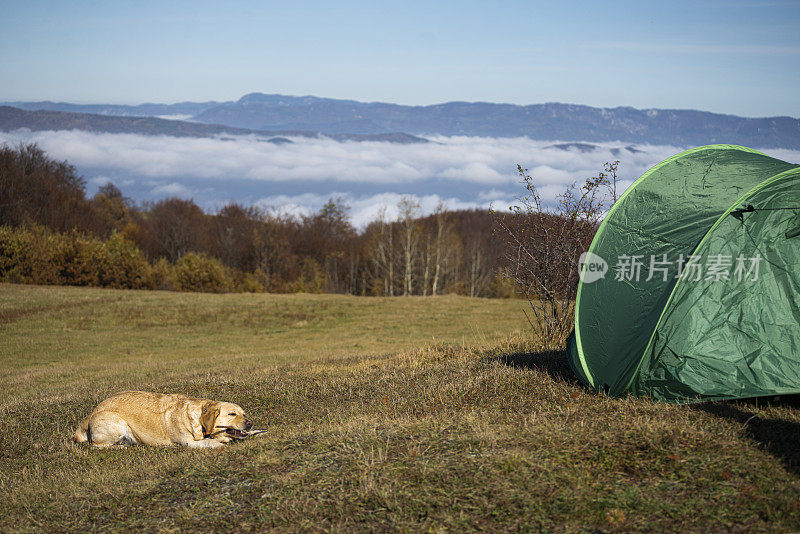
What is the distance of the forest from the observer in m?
48.1

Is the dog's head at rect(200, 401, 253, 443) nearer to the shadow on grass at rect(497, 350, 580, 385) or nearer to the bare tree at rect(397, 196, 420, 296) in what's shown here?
the shadow on grass at rect(497, 350, 580, 385)

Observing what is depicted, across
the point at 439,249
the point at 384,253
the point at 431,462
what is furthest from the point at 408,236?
the point at 431,462

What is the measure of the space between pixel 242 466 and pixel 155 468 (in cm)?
120

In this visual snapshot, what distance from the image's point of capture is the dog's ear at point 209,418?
7.80 m

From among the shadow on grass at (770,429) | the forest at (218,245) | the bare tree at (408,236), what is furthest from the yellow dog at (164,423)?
the bare tree at (408,236)

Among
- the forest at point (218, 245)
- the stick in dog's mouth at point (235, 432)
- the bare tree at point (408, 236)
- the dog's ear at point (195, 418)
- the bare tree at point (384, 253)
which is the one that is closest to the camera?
the stick in dog's mouth at point (235, 432)

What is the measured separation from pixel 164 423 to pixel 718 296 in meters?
7.56

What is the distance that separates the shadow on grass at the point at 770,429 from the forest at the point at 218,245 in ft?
135

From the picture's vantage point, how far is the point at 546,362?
35.1 feet

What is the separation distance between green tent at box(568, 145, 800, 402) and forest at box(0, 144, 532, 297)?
131 feet

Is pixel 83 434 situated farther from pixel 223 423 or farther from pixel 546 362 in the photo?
pixel 546 362

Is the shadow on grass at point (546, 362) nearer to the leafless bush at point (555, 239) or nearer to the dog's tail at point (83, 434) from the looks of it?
the leafless bush at point (555, 239)

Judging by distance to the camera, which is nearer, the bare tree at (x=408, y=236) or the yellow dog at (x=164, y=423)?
the yellow dog at (x=164, y=423)

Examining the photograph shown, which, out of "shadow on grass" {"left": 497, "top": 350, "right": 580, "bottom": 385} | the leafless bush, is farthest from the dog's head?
the leafless bush
